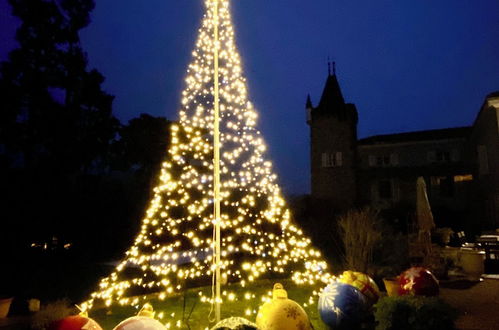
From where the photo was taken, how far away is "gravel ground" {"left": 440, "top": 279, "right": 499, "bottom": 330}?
5641mm

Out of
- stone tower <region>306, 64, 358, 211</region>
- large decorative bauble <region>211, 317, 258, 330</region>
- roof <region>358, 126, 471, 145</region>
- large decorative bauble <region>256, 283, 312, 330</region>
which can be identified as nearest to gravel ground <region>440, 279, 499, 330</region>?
large decorative bauble <region>256, 283, 312, 330</region>

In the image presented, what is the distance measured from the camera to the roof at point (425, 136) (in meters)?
27.0

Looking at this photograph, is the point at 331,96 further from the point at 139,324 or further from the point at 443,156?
the point at 139,324

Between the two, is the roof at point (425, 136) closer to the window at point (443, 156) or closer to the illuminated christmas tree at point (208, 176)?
the window at point (443, 156)

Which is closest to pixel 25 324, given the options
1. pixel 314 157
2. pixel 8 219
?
pixel 8 219

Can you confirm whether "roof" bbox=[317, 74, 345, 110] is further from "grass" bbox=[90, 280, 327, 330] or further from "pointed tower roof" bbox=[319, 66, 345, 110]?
"grass" bbox=[90, 280, 327, 330]

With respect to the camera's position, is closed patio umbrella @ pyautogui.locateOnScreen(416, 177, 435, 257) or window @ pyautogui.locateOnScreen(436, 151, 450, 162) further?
window @ pyautogui.locateOnScreen(436, 151, 450, 162)

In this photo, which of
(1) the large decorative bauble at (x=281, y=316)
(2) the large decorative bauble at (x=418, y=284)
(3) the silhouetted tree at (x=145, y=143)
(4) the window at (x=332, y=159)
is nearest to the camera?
(1) the large decorative bauble at (x=281, y=316)

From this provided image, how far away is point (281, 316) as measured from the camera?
14.9 feet

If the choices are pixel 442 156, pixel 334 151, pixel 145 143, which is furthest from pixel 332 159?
pixel 145 143

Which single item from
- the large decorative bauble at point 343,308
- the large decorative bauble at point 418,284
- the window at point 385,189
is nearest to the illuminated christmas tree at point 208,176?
the large decorative bauble at point 418,284

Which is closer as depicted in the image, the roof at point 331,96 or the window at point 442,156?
the window at point 442,156

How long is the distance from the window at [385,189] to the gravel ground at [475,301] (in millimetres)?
19370

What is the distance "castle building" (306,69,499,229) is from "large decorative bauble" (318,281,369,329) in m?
19.0
